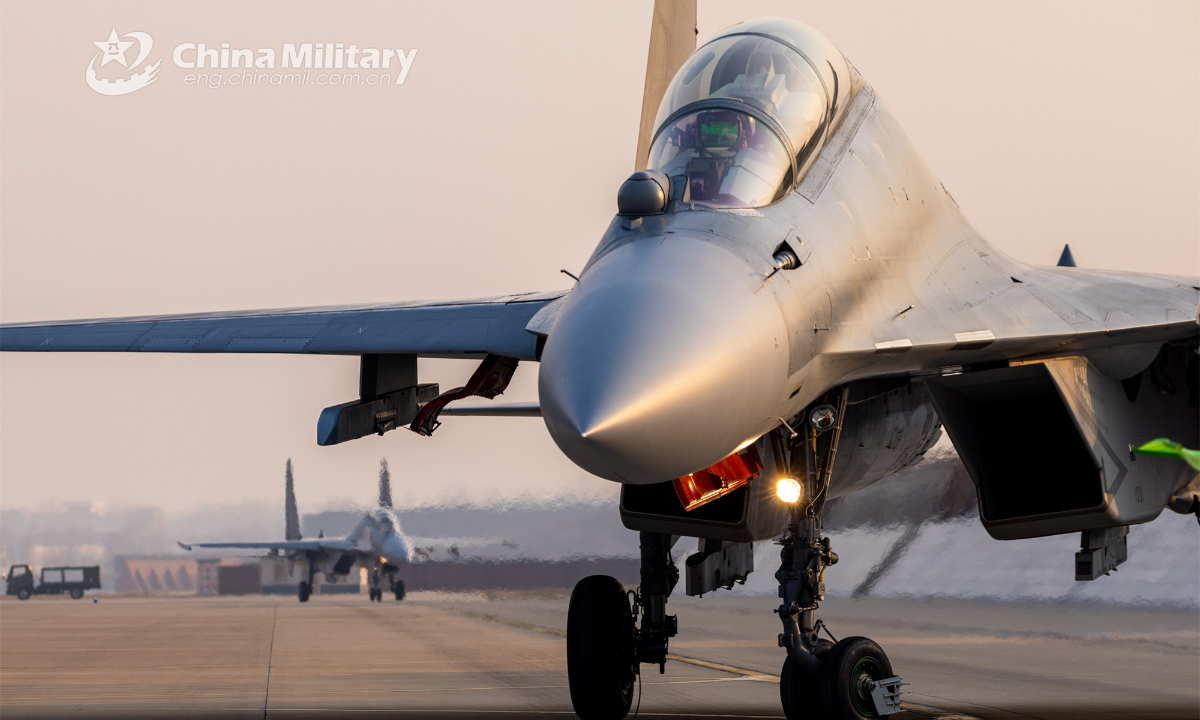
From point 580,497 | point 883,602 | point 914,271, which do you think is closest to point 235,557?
point 580,497

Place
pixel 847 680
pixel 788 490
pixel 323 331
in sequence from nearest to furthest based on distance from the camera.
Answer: pixel 847 680 < pixel 788 490 < pixel 323 331

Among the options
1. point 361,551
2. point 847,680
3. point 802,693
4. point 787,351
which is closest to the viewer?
point 787,351

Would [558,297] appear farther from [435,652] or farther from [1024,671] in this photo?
[435,652]

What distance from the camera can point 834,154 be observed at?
5816mm

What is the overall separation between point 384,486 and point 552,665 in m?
8.51

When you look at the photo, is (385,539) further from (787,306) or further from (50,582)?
(787,306)

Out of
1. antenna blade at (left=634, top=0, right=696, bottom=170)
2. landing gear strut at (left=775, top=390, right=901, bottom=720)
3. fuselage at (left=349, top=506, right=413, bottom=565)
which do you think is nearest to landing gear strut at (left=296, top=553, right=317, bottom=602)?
fuselage at (left=349, top=506, right=413, bottom=565)

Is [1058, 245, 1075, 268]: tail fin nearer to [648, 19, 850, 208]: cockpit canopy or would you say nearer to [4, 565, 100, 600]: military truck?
[648, 19, 850, 208]: cockpit canopy

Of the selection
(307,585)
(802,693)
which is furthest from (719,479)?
(307,585)

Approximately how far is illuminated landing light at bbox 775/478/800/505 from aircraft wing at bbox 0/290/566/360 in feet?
5.23

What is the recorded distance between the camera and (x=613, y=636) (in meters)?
7.39

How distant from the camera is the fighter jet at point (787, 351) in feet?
14.0

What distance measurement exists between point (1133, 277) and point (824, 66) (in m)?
2.59

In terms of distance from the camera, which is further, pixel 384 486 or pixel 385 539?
pixel 385 539
